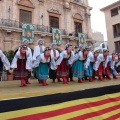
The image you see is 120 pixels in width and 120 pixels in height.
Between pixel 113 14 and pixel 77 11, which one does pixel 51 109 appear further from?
pixel 113 14

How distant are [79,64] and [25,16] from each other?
10.2 meters

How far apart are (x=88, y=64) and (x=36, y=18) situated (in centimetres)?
1036

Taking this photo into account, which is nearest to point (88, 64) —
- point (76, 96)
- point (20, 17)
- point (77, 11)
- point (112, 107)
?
point (112, 107)

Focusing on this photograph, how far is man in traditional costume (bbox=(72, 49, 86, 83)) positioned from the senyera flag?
1.59 metres

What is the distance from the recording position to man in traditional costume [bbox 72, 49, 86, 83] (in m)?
5.42

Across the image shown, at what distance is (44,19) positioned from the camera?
1517 centimetres

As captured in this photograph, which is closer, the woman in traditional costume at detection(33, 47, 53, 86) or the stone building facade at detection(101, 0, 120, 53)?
the woman in traditional costume at detection(33, 47, 53, 86)

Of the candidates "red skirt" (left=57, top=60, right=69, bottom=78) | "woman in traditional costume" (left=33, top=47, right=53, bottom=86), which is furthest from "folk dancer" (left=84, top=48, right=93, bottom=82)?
"woman in traditional costume" (left=33, top=47, right=53, bottom=86)

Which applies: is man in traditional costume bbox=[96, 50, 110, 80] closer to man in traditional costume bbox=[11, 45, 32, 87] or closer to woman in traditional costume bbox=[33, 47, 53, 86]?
woman in traditional costume bbox=[33, 47, 53, 86]

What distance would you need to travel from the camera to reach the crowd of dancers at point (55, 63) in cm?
443

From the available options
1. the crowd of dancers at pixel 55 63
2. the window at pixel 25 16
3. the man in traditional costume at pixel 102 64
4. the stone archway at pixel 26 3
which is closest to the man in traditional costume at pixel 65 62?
the crowd of dancers at pixel 55 63

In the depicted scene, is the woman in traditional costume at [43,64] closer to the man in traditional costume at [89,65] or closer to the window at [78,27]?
the man in traditional costume at [89,65]

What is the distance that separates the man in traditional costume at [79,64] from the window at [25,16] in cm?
972

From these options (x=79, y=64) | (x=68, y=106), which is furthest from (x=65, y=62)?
(x=68, y=106)
